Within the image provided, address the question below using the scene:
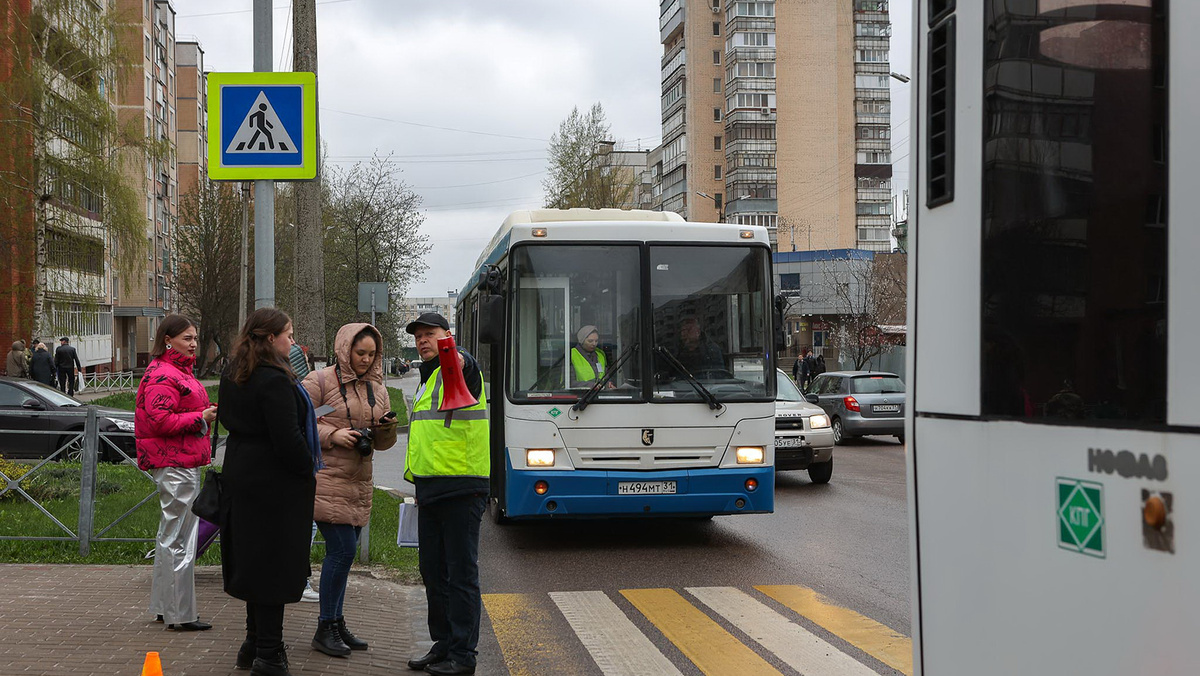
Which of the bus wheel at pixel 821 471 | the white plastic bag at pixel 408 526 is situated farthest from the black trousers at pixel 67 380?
the white plastic bag at pixel 408 526

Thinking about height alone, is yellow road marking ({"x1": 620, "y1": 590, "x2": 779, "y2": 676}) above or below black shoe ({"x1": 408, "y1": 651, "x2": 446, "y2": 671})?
below

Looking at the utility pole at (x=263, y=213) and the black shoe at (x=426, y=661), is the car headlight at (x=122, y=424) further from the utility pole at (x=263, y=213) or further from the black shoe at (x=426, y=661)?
the black shoe at (x=426, y=661)

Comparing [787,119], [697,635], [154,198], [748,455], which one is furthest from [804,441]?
[787,119]

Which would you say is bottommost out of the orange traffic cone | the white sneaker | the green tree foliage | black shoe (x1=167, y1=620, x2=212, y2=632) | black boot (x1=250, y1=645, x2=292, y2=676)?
the white sneaker

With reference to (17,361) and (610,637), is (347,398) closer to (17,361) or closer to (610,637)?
(610,637)

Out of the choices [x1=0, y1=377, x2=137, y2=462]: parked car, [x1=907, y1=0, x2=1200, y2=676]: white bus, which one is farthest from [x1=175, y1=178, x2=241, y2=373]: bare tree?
[x1=907, y1=0, x2=1200, y2=676]: white bus

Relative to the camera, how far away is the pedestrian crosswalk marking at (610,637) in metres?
6.33

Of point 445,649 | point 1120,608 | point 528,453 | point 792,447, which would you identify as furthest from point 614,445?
point 1120,608

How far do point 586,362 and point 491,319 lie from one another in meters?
1.14

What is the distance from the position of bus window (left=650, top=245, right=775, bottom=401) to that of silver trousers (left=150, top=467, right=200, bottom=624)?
4.54m

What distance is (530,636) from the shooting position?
7.18m

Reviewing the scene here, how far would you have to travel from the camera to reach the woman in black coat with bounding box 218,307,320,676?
570cm

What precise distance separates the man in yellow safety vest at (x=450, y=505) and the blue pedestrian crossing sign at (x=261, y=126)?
2.63m

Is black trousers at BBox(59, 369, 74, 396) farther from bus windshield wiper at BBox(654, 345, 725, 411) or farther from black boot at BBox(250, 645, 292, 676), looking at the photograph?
black boot at BBox(250, 645, 292, 676)
